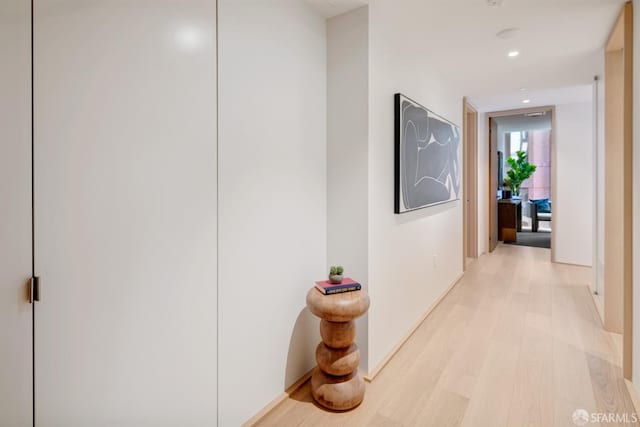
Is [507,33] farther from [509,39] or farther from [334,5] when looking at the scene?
[334,5]

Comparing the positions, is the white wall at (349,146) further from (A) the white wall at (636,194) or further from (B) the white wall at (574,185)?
(B) the white wall at (574,185)

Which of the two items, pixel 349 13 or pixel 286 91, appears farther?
pixel 349 13

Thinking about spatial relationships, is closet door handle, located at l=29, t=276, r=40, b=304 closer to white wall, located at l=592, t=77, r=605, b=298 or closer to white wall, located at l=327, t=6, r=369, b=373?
white wall, located at l=327, t=6, r=369, b=373

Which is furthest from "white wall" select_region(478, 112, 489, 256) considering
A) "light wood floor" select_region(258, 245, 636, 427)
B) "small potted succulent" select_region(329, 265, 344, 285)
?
"small potted succulent" select_region(329, 265, 344, 285)

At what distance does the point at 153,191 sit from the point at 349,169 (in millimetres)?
1245

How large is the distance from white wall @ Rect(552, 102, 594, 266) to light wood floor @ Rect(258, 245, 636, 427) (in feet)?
5.93

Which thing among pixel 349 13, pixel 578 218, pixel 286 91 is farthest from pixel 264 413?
pixel 578 218

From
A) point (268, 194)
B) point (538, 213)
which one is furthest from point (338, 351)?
point (538, 213)

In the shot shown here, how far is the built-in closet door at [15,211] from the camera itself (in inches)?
38.5

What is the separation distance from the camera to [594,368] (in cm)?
232

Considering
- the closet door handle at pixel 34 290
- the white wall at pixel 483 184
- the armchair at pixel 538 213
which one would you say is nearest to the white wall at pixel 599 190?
the white wall at pixel 483 184

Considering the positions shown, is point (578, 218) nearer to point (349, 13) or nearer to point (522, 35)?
point (522, 35)

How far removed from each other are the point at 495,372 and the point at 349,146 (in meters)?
1.79

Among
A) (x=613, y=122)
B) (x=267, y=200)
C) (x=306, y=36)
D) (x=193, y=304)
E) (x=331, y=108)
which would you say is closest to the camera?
(x=193, y=304)
